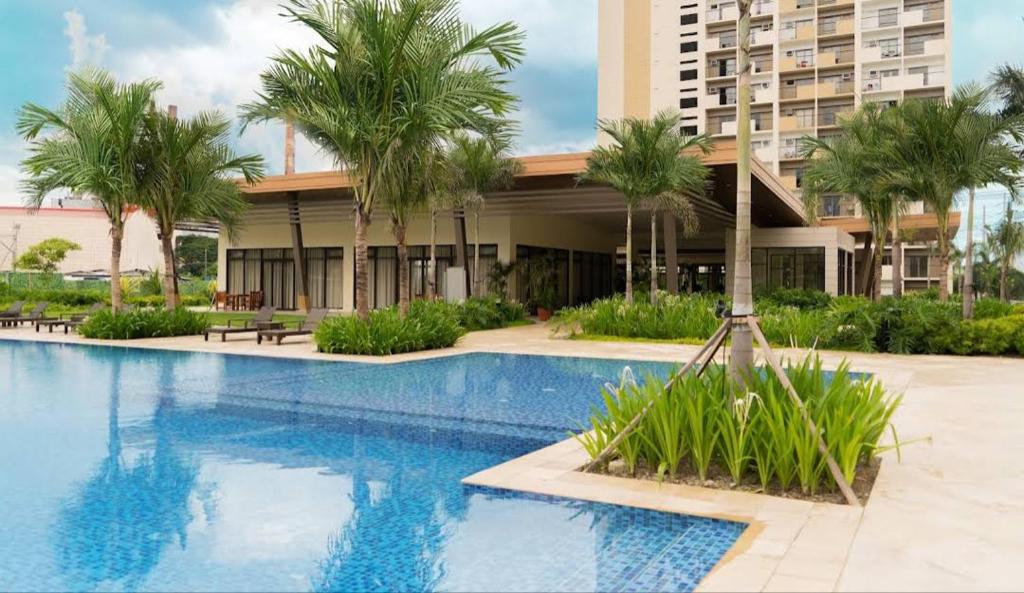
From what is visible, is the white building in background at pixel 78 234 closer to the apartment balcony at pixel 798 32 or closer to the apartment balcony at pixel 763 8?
the apartment balcony at pixel 763 8

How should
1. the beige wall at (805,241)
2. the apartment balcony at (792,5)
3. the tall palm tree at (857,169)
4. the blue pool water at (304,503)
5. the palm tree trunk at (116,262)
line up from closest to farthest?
the blue pool water at (304,503) < the palm tree trunk at (116,262) < the tall palm tree at (857,169) < the beige wall at (805,241) < the apartment balcony at (792,5)

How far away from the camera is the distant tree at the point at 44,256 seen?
59.0 m

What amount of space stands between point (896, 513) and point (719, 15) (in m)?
61.8

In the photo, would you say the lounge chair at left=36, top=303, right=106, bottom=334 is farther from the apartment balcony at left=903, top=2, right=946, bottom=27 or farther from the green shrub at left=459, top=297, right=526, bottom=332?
the apartment balcony at left=903, top=2, right=946, bottom=27

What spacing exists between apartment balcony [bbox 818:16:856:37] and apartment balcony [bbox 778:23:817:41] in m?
0.65

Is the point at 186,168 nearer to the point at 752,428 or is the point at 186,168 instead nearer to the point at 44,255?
the point at 752,428

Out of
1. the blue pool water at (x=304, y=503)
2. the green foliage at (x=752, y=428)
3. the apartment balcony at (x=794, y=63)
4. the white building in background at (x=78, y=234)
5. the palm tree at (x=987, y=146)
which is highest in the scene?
the apartment balcony at (x=794, y=63)

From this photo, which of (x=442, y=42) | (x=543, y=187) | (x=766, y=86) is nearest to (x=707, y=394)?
(x=442, y=42)

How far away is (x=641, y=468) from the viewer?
6000mm

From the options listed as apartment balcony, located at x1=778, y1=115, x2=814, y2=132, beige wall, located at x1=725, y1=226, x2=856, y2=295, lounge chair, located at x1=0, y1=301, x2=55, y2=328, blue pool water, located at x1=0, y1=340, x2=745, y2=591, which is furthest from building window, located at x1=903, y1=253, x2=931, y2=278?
blue pool water, located at x1=0, y1=340, x2=745, y2=591

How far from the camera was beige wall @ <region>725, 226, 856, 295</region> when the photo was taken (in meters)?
30.1

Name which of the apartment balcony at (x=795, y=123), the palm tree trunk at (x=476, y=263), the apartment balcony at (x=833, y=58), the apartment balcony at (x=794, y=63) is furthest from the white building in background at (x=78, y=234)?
the apartment balcony at (x=833, y=58)

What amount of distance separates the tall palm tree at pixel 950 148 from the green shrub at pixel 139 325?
676 inches

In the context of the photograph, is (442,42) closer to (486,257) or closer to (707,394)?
(707,394)
